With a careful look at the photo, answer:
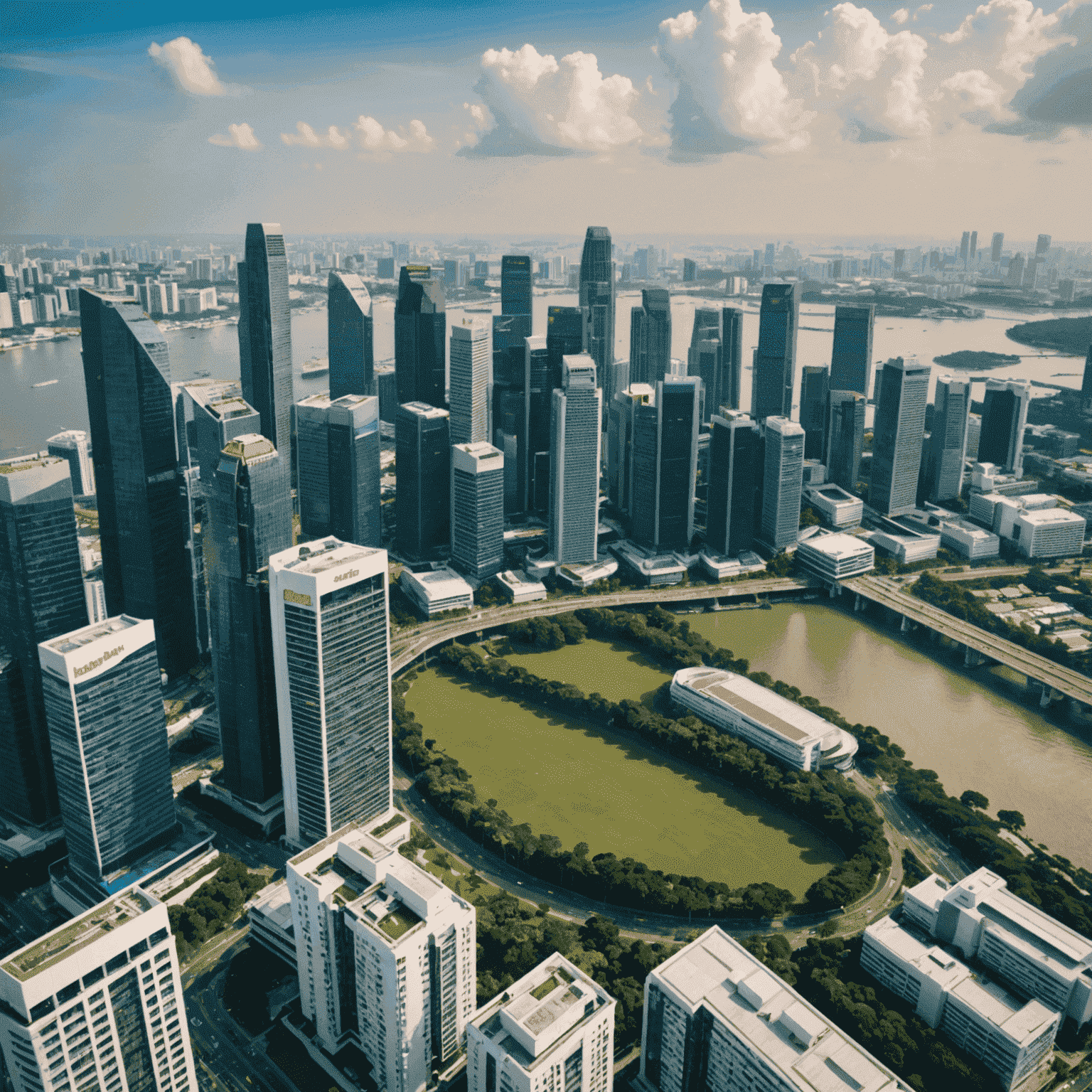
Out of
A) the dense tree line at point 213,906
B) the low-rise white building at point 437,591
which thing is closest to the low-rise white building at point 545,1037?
the dense tree line at point 213,906

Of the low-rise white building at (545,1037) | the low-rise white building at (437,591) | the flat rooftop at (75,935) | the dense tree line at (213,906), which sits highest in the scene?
the flat rooftop at (75,935)

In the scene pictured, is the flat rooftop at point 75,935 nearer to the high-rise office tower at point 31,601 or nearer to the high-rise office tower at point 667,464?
the high-rise office tower at point 31,601

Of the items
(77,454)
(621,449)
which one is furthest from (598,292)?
(77,454)

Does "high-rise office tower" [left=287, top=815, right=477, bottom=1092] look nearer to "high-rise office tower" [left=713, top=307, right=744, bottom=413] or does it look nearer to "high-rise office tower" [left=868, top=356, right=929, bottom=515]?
"high-rise office tower" [left=868, top=356, right=929, bottom=515]

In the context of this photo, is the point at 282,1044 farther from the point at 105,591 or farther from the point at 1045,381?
the point at 1045,381

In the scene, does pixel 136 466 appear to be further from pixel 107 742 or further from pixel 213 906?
pixel 213 906

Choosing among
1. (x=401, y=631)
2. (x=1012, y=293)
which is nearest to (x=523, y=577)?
(x=401, y=631)
